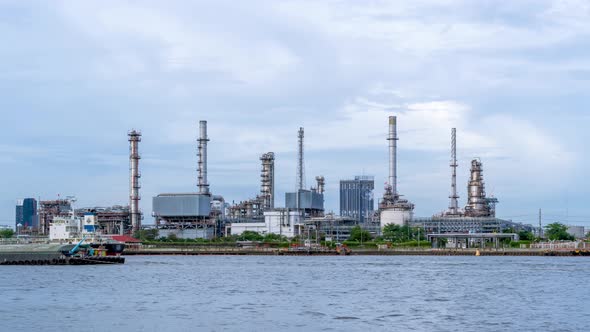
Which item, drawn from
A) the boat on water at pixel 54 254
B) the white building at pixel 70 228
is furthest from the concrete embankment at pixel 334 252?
the boat on water at pixel 54 254

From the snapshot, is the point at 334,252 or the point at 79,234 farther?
the point at 334,252

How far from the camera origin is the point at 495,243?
18450cm

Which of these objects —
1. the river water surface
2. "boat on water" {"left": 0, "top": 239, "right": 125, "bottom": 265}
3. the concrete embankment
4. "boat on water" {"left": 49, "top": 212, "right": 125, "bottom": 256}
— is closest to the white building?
"boat on water" {"left": 49, "top": 212, "right": 125, "bottom": 256}

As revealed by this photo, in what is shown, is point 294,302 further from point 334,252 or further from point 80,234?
point 334,252

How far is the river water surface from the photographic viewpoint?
4447 cm

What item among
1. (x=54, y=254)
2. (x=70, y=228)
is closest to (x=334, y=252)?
(x=70, y=228)

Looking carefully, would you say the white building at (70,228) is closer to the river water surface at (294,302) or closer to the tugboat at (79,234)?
the tugboat at (79,234)

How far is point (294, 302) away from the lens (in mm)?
56188

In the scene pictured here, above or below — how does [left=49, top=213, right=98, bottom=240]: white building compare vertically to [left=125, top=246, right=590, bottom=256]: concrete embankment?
above

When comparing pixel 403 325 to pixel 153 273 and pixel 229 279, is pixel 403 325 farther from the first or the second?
pixel 153 273

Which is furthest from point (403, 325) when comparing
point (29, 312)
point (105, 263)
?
point (105, 263)

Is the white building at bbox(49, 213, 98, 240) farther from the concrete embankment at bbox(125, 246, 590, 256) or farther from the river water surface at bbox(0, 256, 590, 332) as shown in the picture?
the concrete embankment at bbox(125, 246, 590, 256)

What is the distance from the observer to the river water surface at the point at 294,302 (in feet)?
146

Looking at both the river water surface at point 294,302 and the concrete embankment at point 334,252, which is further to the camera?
the concrete embankment at point 334,252
